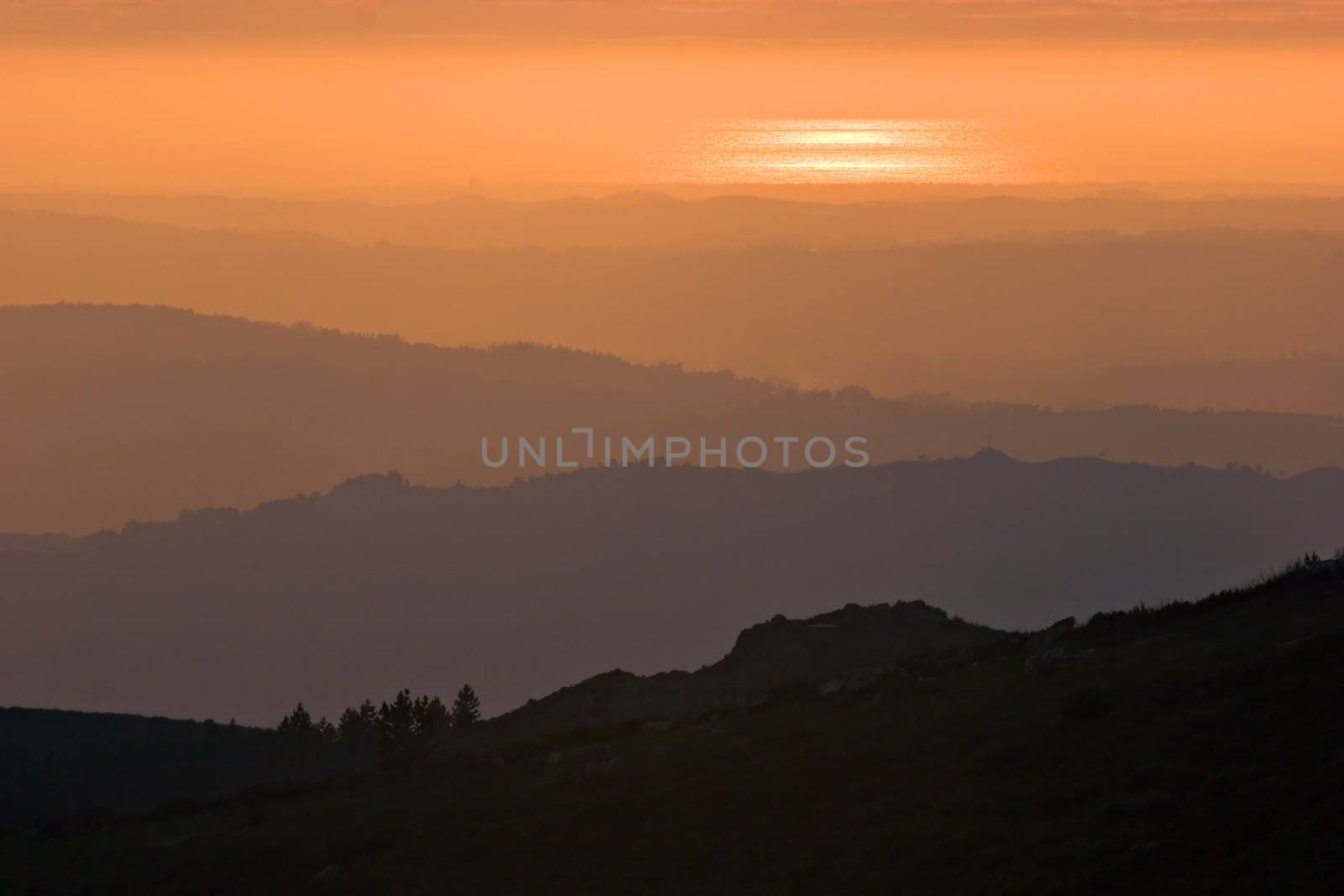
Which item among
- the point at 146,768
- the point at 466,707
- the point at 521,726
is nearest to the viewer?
the point at 521,726

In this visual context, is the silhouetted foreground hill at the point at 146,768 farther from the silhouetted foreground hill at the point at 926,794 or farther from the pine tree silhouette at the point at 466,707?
the silhouetted foreground hill at the point at 926,794

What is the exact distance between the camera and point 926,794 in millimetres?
40625

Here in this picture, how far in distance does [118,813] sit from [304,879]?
28850 millimetres

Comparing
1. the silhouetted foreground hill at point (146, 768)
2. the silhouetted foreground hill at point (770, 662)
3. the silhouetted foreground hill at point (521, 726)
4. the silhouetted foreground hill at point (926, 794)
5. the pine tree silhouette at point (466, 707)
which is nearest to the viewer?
the silhouetted foreground hill at point (926, 794)

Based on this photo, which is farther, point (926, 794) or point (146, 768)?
point (146, 768)

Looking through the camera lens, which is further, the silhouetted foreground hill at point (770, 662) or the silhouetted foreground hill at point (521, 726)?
the silhouetted foreground hill at point (770, 662)

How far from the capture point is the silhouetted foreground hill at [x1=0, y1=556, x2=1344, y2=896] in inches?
1329

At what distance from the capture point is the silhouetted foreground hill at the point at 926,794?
111ft

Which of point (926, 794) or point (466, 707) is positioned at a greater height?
point (466, 707)

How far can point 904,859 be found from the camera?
37.2 metres

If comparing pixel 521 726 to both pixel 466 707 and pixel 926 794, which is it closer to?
pixel 466 707

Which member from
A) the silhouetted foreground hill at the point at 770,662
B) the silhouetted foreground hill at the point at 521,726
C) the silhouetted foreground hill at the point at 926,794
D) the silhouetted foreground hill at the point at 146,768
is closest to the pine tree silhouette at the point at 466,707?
the silhouetted foreground hill at the point at 521,726

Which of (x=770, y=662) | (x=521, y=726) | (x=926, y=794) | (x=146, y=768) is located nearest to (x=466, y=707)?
(x=521, y=726)

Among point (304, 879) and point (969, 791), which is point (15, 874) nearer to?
point (304, 879)
